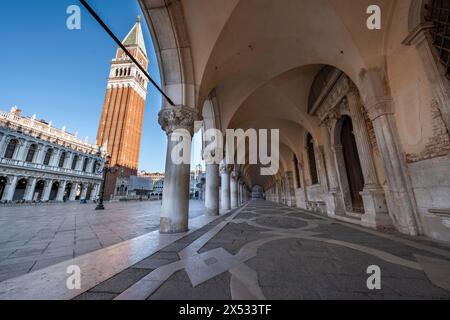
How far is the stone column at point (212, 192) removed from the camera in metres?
7.92

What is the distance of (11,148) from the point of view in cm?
2364

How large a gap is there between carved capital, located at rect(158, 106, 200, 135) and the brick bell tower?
39.9 m

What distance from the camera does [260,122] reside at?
1319 centimetres

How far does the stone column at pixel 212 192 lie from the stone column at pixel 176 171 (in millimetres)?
3608

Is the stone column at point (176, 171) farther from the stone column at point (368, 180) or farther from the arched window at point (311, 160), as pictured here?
the arched window at point (311, 160)

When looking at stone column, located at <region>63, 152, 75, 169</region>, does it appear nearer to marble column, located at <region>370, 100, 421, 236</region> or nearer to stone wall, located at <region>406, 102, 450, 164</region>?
marble column, located at <region>370, 100, 421, 236</region>

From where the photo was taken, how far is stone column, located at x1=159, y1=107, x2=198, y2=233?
4164 millimetres

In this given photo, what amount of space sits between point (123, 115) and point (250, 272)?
50240mm

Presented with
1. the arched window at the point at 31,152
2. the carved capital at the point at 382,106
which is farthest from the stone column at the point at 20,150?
the carved capital at the point at 382,106

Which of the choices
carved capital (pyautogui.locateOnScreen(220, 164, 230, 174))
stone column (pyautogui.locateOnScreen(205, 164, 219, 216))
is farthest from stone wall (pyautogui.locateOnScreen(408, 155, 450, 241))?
carved capital (pyautogui.locateOnScreen(220, 164, 230, 174))

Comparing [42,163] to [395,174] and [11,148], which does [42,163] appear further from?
[395,174]
